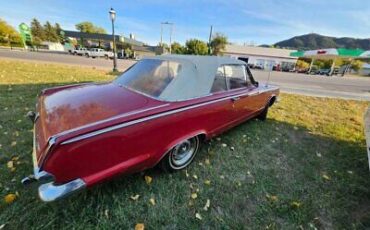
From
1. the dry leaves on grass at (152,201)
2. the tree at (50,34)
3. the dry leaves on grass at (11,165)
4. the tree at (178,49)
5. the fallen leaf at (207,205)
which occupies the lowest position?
the fallen leaf at (207,205)

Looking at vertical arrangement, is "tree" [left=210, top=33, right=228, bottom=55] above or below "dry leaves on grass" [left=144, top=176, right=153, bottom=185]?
above

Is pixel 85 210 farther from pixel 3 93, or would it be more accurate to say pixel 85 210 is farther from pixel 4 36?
pixel 4 36

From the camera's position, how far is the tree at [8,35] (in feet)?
143

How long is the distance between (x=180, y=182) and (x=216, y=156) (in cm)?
89

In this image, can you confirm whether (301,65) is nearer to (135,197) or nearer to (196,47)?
(196,47)

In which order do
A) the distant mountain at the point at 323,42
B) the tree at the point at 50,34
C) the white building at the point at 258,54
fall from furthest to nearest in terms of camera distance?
the distant mountain at the point at 323,42
the tree at the point at 50,34
the white building at the point at 258,54

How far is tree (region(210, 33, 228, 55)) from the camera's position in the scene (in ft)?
141

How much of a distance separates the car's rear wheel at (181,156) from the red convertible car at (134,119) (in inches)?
0.5

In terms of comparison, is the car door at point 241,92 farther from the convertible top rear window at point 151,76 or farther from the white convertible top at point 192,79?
the convertible top rear window at point 151,76

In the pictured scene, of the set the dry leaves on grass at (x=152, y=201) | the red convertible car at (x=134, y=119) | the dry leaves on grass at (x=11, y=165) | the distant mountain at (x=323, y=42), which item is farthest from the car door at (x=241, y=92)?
the distant mountain at (x=323, y=42)

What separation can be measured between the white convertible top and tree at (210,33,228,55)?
138 ft

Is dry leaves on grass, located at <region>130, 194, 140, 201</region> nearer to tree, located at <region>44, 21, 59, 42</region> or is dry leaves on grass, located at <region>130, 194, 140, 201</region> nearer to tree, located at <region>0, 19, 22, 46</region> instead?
tree, located at <region>0, 19, 22, 46</region>

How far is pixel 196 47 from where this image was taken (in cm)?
3812

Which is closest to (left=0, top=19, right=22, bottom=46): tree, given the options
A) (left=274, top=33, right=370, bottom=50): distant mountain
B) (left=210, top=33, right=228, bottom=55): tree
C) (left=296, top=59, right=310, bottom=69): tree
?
(left=210, top=33, right=228, bottom=55): tree
